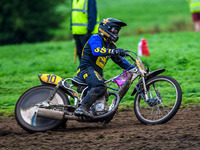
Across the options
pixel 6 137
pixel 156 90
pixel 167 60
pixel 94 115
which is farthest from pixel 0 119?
pixel 167 60

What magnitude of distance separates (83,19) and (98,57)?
3.88 m

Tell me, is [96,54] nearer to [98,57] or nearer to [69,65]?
[98,57]

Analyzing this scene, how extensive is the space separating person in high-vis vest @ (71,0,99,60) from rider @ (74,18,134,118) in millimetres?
3542

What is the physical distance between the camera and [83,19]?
32.0ft

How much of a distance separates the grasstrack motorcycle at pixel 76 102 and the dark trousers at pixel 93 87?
15cm

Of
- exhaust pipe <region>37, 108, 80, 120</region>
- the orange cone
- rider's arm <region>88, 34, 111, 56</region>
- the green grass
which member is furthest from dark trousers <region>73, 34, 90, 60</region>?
exhaust pipe <region>37, 108, 80, 120</region>

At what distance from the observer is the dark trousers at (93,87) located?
580 centimetres

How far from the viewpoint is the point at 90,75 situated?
232 inches

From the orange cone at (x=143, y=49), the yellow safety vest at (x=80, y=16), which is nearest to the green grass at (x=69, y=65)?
the orange cone at (x=143, y=49)

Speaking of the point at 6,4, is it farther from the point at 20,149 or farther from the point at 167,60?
the point at 20,149

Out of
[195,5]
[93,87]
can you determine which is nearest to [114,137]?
[93,87]

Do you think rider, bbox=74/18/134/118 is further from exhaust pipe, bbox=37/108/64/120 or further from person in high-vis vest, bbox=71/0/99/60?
person in high-vis vest, bbox=71/0/99/60

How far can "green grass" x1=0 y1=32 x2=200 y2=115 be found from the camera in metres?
Answer: 8.38

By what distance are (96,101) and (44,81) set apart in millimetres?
918
